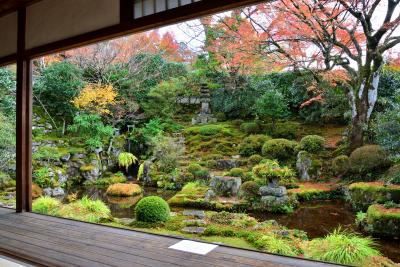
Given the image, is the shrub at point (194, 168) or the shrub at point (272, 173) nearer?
the shrub at point (272, 173)

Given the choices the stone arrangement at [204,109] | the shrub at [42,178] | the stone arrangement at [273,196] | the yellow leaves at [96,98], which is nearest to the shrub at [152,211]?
the stone arrangement at [273,196]

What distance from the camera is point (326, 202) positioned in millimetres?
6270

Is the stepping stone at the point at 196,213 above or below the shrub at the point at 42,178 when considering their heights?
below

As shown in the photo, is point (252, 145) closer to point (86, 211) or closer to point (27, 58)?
point (86, 211)

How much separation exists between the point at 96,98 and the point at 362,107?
689cm

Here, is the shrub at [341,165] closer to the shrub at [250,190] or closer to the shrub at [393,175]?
the shrub at [393,175]

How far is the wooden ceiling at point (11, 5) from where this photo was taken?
3952 millimetres

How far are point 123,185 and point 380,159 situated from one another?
5.64 metres

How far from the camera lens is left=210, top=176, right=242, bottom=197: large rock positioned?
6785 mm

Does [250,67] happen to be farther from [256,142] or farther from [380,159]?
[380,159]

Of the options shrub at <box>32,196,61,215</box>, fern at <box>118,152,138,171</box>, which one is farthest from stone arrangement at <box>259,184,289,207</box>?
fern at <box>118,152,138,171</box>

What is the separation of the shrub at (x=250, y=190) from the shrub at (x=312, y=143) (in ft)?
5.44

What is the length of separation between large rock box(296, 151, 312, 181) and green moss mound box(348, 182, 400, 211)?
1.16 meters

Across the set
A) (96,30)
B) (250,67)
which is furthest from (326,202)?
(96,30)
